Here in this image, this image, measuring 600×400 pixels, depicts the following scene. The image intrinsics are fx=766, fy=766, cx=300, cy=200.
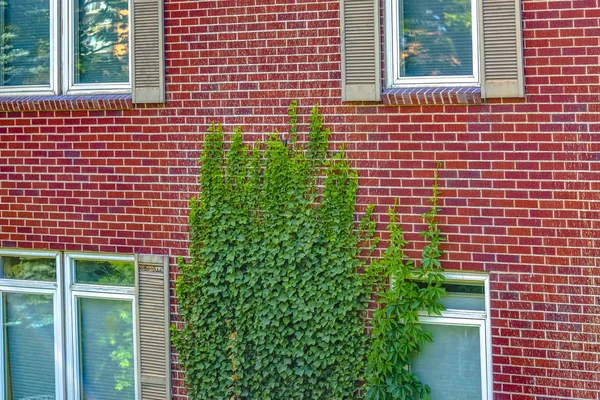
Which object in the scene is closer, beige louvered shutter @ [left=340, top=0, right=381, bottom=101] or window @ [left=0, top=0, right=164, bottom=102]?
beige louvered shutter @ [left=340, top=0, right=381, bottom=101]

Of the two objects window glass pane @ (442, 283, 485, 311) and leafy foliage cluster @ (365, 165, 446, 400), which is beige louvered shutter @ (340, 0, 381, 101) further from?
window glass pane @ (442, 283, 485, 311)

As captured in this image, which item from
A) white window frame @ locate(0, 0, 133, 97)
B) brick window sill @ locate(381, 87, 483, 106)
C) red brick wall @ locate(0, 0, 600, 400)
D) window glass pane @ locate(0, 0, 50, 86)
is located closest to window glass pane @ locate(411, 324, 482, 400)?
red brick wall @ locate(0, 0, 600, 400)

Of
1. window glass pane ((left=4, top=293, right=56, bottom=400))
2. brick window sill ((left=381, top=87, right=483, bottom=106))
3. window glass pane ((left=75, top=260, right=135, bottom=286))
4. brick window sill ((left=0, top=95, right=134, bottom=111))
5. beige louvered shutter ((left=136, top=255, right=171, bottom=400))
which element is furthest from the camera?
window glass pane ((left=4, top=293, right=56, bottom=400))

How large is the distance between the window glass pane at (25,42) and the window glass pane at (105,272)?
184 cm

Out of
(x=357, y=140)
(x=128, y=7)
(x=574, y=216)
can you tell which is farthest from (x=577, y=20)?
(x=128, y=7)

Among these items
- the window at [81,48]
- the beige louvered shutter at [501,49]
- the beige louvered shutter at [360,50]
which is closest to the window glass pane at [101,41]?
the window at [81,48]

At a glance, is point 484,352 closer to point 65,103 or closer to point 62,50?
point 65,103

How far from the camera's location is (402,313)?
6090 millimetres

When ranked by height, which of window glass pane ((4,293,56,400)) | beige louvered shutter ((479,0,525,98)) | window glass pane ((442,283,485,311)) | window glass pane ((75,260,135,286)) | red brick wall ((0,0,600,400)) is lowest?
window glass pane ((4,293,56,400))

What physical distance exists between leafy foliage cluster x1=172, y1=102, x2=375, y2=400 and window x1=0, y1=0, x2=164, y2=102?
3.27 feet

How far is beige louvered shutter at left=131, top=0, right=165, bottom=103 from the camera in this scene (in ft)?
22.6

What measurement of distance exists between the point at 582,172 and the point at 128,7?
14.2ft

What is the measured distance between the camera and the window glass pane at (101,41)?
23.7ft

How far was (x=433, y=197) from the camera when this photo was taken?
6.05m
